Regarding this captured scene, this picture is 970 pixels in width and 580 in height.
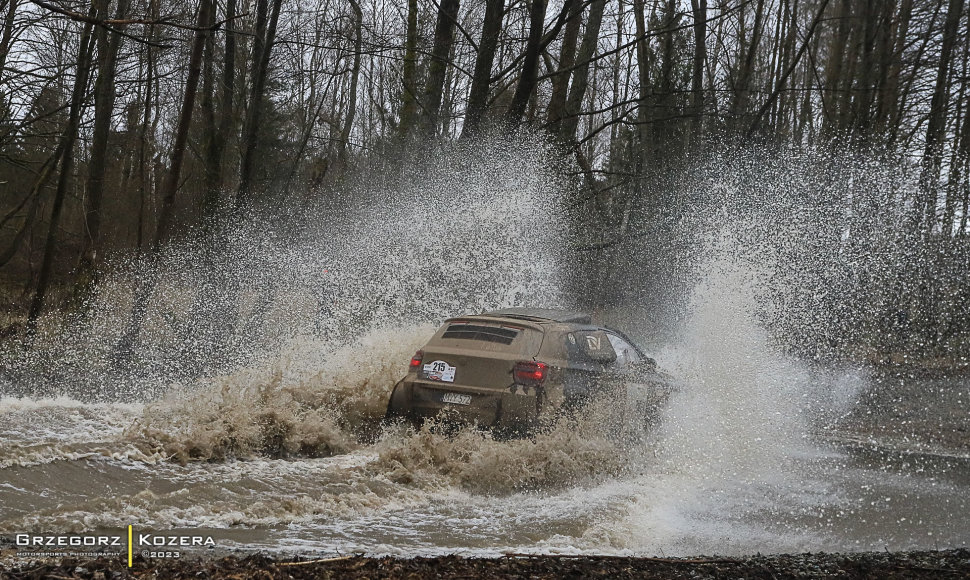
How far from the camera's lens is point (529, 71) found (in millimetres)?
18281

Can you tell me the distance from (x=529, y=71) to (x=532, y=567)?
14960mm

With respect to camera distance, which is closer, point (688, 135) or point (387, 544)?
point (387, 544)

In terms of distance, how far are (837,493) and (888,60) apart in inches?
622

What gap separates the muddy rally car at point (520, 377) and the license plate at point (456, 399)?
0.01 meters

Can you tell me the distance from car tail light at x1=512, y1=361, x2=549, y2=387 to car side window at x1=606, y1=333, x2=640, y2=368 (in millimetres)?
1357

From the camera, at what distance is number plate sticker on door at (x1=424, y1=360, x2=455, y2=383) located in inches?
346

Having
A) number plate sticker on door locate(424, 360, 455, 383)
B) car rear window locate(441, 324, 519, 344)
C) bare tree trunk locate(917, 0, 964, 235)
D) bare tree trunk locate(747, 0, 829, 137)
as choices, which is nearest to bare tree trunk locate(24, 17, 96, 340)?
car rear window locate(441, 324, 519, 344)

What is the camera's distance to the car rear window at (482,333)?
29.1 feet

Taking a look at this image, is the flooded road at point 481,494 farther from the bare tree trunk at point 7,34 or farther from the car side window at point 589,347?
the bare tree trunk at point 7,34

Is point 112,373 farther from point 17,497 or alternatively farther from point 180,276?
point 17,497

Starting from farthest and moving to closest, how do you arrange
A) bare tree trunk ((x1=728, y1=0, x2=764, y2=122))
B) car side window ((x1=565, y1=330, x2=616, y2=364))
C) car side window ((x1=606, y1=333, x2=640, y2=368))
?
bare tree trunk ((x1=728, y1=0, x2=764, y2=122)) < car side window ((x1=606, y1=333, x2=640, y2=368)) < car side window ((x1=565, y1=330, x2=616, y2=364))

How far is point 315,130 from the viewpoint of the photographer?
39.8 meters

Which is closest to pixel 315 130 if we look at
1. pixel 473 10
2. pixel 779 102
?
pixel 473 10

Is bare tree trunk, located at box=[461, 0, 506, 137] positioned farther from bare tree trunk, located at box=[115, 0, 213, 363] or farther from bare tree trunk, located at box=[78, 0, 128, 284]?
bare tree trunk, located at box=[78, 0, 128, 284]
